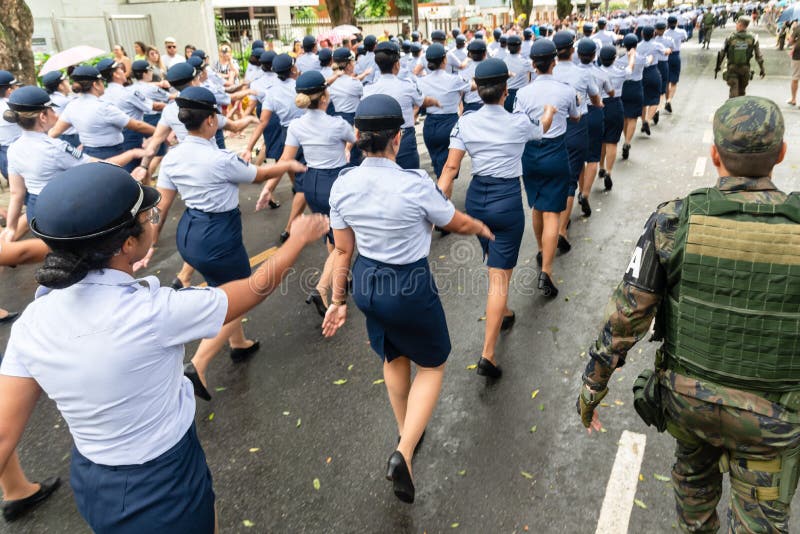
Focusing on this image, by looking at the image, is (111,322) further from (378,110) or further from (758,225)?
(758,225)

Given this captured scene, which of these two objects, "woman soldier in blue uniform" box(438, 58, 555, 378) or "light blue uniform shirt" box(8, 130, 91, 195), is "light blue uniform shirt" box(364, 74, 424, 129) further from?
"light blue uniform shirt" box(8, 130, 91, 195)

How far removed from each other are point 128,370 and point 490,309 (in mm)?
3040

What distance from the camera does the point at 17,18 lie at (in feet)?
35.4

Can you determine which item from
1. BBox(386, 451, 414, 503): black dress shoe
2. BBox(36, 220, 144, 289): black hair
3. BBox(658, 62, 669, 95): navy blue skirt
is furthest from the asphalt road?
BBox(658, 62, 669, 95): navy blue skirt

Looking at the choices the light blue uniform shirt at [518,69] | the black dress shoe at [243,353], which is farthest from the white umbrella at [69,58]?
the black dress shoe at [243,353]

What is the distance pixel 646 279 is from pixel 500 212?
7.65 feet

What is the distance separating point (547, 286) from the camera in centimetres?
554

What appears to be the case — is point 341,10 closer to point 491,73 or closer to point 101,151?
point 101,151

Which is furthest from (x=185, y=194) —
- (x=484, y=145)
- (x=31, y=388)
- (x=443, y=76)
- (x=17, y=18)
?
(x=17, y=18)

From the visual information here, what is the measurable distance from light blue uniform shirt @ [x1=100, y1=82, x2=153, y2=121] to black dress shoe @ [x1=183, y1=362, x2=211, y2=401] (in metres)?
5.11

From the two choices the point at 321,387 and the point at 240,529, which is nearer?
the point at 240,529

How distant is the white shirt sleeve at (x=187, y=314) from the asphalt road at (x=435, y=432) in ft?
0.92

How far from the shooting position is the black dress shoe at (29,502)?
10.8ft

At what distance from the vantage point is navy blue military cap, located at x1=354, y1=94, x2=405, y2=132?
3.03m
